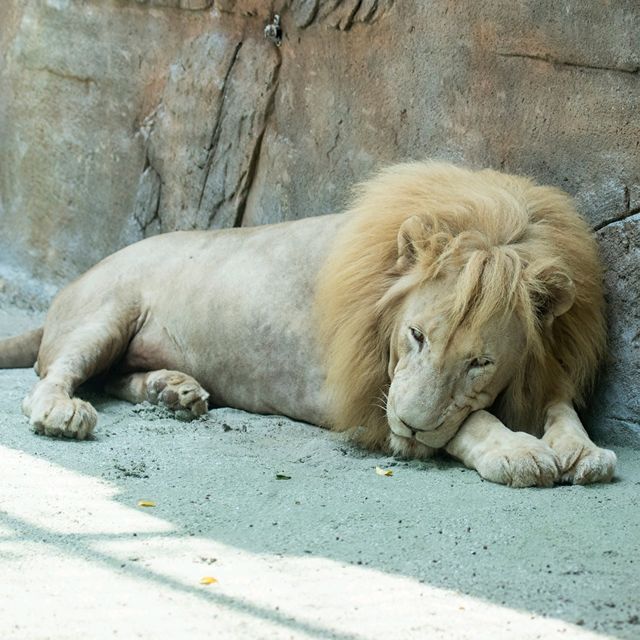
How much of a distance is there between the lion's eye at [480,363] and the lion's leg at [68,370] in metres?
1.35

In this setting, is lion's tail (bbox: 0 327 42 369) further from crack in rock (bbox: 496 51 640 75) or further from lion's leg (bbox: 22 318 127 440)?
crack in rock (bbox: 496 51 640 75)

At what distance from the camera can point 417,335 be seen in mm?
3871

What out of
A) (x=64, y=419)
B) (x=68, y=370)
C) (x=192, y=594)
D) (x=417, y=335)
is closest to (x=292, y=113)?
(x=68, y=370)

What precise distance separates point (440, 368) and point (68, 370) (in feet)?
5.48

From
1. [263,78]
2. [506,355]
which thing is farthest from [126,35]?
[506,355]

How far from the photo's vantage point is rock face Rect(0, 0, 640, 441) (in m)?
4.34

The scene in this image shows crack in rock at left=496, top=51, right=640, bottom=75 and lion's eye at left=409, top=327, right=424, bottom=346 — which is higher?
crack in rock at left=496, top=51, right=640, bottom=75

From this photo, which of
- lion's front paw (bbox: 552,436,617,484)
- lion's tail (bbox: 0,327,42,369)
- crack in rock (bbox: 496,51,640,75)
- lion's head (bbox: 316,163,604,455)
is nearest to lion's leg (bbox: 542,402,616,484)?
lion's front paw (bbox: 552,436,617,484)

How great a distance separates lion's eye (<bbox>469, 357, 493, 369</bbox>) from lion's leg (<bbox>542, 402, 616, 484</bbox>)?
1.05 ft

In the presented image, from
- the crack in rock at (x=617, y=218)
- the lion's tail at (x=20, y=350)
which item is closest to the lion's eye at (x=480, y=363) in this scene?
the crack in rock at (x=617, y=218)

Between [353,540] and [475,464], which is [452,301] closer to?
[475,464]

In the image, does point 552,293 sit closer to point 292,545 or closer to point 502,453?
point 502,453

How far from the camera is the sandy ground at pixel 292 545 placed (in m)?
2.46

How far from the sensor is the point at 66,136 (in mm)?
6324
